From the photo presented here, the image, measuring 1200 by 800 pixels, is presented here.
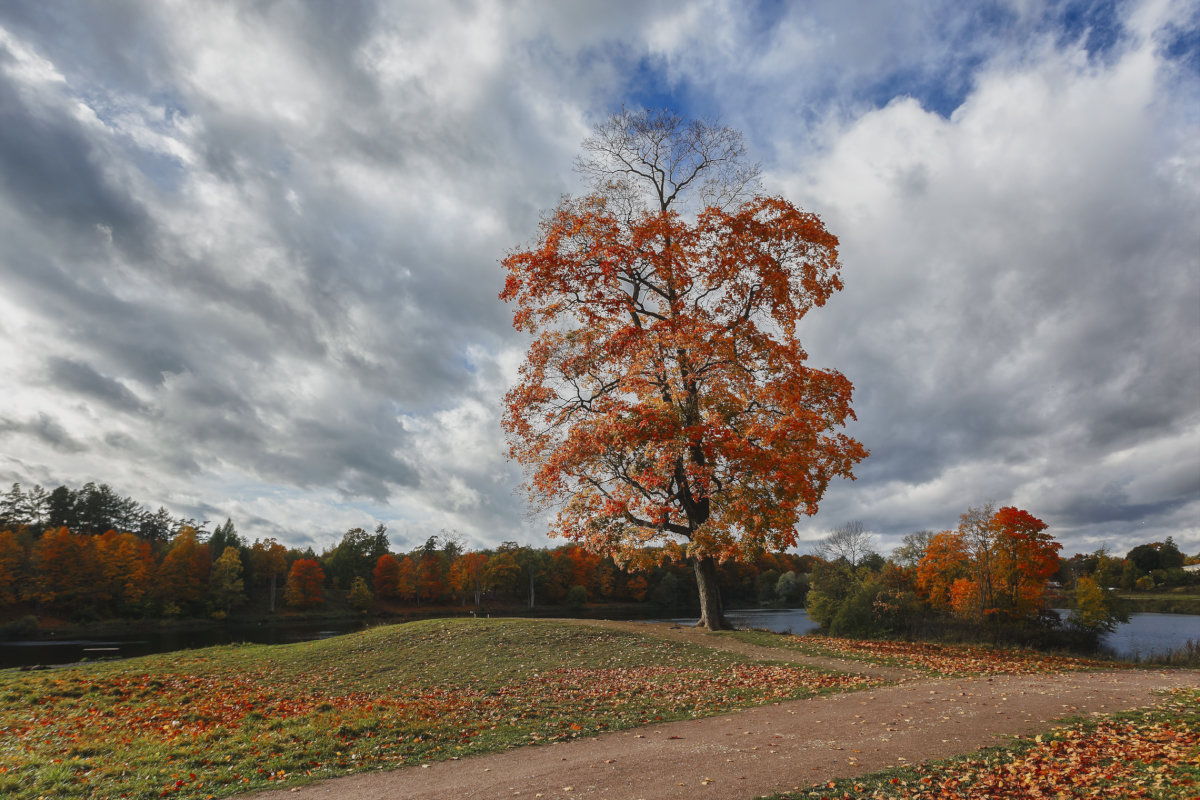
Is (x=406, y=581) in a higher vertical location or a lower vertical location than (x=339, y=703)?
higher

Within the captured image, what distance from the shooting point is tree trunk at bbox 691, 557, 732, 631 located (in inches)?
864

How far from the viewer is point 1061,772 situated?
6988mm

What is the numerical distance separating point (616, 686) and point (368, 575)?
281 ft

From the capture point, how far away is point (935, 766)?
298 inches

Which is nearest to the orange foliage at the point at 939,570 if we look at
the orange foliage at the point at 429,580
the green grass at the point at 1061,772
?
the green grass at the point at 1061,772

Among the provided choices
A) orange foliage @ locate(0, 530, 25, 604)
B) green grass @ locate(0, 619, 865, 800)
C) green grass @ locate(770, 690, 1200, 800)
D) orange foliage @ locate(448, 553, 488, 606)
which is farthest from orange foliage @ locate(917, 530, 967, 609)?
orange foliage @ locate(0, 530, 25, 604)

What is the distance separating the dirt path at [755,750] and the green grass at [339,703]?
2.86ft

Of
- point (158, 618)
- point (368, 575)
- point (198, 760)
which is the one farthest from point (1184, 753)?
point (368, 575)

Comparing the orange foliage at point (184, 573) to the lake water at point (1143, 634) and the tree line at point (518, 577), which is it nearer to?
the tree line at point (518, 577)

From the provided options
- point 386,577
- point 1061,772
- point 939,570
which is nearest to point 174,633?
point 386,577

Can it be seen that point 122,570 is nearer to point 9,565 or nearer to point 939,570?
point 9,565

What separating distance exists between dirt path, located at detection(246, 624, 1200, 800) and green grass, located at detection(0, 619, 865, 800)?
0.87 metres

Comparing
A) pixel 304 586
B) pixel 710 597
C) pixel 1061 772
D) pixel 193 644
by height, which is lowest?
pixel 193 644

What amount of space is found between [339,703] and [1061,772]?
12.8 meters
